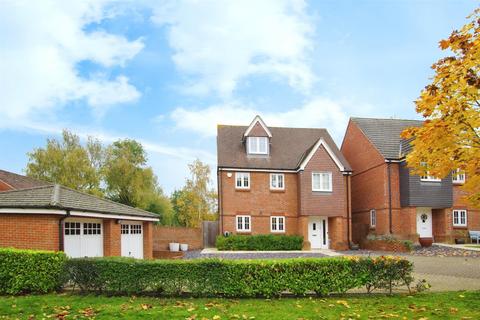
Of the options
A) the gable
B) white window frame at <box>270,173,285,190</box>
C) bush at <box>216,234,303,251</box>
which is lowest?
bush at <box>216,234,303,251</box>

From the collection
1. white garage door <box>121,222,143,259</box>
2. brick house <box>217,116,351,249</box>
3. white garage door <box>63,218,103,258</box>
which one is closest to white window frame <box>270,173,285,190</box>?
brick house <box>217,116,351,249</box>

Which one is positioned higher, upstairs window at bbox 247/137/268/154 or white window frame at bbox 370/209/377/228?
upstairs window at bbox 247/137/268/154

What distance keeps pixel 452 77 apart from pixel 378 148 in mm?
21206

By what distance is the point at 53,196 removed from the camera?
1653 centimetres

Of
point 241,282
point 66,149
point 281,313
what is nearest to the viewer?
point 281,313

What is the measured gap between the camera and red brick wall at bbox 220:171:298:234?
30.5 metres

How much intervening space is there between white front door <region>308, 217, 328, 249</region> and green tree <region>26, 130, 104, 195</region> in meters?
27.1

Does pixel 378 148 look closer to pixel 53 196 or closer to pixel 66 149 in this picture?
pixel 53 196

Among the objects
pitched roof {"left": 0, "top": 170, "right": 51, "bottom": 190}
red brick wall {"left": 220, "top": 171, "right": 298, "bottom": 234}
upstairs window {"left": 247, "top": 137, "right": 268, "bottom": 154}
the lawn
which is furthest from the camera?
upstairs window {"left": 247, "top": 137, "right": 268, "bottom": 154}

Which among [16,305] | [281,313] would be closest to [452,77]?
[281,313]

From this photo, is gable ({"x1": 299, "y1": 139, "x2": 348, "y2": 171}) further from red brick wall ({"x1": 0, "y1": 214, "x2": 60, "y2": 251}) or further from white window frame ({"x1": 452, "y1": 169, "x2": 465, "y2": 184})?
red brick wall ({"x1": 0, "y1": 214, "x2": 60, "y2": 251})

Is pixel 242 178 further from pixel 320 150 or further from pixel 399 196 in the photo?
pixel 399 196

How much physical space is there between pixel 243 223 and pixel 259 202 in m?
1.91

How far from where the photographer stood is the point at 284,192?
31.1m
